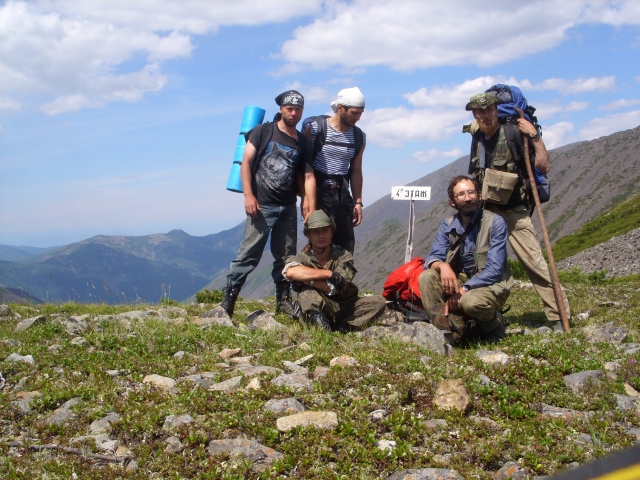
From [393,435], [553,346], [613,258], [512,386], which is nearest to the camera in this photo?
[393,435]

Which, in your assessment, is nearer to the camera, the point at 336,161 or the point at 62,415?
the point at 62,415

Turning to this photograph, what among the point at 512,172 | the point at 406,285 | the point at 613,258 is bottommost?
the point at 613,258

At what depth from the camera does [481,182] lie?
25.0 feet

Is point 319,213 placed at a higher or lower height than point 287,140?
lower

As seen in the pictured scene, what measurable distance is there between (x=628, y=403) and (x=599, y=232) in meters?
49.2

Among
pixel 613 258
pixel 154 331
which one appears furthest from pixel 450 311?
pixel 613 258

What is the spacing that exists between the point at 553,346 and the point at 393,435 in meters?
2.47

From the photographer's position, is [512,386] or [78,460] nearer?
[78,460]

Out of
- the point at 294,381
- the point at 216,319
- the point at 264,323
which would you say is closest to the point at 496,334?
the point at 264,323

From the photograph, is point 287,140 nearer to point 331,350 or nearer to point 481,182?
point 481,182

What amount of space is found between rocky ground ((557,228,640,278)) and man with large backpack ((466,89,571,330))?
2456cm

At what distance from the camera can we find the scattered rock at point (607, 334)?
21.5 feet

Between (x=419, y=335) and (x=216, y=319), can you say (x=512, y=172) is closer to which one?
(x=419, y=335)

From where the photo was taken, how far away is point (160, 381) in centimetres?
512
